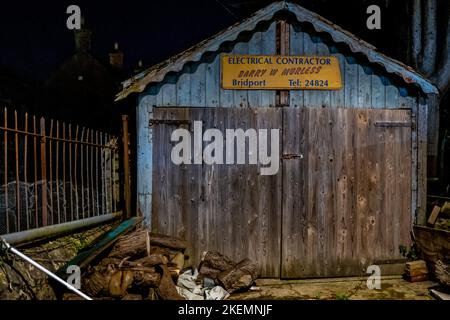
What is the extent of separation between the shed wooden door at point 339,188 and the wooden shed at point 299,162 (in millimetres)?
18

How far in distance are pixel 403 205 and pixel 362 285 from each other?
5.25 feet

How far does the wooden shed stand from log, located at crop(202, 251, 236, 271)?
149 mm

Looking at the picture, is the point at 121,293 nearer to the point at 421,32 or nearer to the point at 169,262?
the point at 169,262

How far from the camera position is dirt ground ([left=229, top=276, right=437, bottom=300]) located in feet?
17.3

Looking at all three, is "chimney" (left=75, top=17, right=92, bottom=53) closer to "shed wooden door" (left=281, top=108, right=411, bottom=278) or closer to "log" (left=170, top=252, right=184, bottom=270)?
"shed wooden door" (left=281, top=108, right=411, bottom=278)

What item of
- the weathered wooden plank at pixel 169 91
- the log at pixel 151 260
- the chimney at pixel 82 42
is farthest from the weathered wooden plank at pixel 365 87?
the chimney at pixel 82 42

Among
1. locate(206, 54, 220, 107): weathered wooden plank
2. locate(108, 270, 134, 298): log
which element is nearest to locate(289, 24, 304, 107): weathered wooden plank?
locate(206, 54, 220, 107): weathered wooden plank

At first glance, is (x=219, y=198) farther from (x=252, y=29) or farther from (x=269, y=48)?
(x=252, y=29)

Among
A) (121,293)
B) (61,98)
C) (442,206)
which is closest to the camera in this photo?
(121,293)

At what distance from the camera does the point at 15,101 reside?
17.2 metres

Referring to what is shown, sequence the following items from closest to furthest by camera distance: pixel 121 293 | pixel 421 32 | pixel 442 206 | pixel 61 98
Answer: pixel 121 293, pixel 442 206, pixel 421 32, pixel 61 98

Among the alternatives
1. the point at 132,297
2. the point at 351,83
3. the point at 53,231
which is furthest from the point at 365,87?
the point at 53,231

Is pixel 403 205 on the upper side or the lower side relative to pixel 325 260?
upper

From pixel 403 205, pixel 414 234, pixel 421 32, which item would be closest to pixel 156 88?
pixel 403 205
